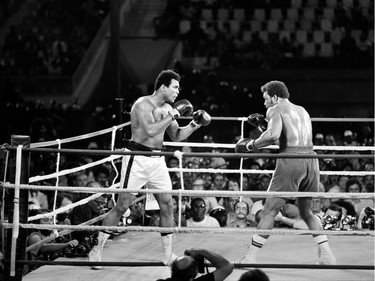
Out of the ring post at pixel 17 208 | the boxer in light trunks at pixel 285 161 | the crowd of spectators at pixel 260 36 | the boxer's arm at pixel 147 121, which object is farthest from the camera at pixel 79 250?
the crowd of spectators at pixel 260 36

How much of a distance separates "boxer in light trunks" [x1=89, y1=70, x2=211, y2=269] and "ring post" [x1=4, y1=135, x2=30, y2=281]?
0.82 m

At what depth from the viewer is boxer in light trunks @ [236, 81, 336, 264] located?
4.89 m

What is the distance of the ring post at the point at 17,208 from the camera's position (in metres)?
4.15

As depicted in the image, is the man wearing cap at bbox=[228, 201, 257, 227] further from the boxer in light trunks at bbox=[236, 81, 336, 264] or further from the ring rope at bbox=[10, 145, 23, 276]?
the ring rope at bbox=[10, 145, 23, 276]

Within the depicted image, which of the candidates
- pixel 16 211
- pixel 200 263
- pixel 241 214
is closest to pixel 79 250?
pixel 16 211

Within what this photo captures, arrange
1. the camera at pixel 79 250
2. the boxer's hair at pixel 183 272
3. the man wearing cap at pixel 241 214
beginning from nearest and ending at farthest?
the boxer's hair at pixel 183 272 → the camera at pixel 79 250 → the man wearing cap at pixel 241 214

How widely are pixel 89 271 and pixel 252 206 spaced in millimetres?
2893

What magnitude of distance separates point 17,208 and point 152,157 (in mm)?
1126

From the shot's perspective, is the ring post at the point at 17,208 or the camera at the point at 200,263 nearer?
the camera at the point at 200,263

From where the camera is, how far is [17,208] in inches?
163

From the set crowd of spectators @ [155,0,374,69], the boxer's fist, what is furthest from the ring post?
crowd of spectators @ [155,0,374,69]

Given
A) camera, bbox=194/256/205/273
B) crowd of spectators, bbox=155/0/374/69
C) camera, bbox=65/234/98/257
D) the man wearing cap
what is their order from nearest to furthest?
camera, bbox=194/256/205/273 → camera, bbox=65/234/98/257 → the man wearing cap → crowd of spectators, bbox=155/0/374/69

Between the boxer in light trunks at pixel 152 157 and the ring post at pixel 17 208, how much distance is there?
82 centimetres

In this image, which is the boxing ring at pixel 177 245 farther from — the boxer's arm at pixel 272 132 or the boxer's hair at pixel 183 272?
the boxer's arm at pixel 272 132
